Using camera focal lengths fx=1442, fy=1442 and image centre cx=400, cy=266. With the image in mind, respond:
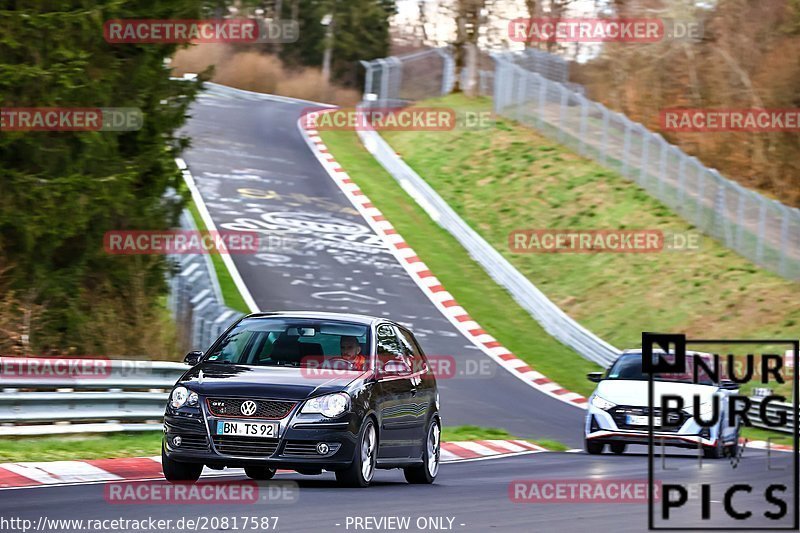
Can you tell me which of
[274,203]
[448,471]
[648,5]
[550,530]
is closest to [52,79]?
[448,471]

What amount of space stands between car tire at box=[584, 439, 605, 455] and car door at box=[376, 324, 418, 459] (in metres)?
5.65

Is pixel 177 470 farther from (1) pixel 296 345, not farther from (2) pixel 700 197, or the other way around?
(2) pixel 700 197

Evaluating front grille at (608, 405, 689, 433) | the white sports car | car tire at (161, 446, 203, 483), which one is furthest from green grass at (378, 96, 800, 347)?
car tire at (161, 446, 203, 483)

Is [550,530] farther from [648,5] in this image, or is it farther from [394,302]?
[648,5]

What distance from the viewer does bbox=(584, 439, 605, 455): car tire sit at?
1870 cm

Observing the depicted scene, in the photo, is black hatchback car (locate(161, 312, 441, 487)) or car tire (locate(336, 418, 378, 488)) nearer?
black hatchback car (locate(161, 312, 441, 487))

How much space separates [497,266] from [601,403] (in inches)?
662

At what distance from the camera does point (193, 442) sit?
11.5 m

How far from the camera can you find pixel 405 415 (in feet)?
43.1

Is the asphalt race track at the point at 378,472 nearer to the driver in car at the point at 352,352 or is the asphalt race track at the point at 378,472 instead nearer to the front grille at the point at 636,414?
the front grille at the point at 636,414

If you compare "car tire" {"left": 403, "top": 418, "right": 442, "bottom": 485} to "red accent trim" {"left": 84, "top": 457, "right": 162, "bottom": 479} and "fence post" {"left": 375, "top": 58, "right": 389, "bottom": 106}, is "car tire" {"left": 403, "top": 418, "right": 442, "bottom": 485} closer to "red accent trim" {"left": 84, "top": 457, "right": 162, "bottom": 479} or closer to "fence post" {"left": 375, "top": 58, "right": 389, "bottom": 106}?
"red accent trim" {"left": 84, "top": 457, "right": 162, "bottom": 479}

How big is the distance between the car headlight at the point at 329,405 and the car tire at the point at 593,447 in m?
7.67

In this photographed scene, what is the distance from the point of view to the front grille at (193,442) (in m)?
11.5

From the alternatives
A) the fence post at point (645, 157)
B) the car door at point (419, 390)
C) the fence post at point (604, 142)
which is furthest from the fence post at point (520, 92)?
the car door at point (419, 390)
